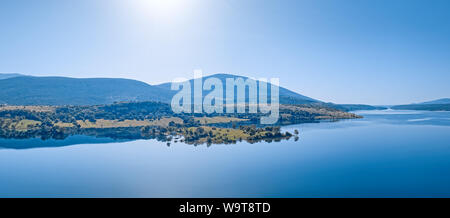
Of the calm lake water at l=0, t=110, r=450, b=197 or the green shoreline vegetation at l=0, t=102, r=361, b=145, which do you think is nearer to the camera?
the calm lake water at l=0, t=110, r=450, b=197

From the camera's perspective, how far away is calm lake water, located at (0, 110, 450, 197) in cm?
3866

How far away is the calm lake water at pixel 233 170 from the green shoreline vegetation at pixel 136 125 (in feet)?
47.7

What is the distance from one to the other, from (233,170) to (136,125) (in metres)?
104

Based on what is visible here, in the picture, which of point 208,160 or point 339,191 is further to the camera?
point 208,160

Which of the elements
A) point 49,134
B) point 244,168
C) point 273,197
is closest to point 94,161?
point 244,168

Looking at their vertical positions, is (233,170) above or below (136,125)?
below

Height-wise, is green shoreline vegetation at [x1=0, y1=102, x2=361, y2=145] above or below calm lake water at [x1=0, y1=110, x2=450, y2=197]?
above

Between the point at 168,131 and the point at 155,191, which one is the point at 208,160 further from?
the point at 168,131

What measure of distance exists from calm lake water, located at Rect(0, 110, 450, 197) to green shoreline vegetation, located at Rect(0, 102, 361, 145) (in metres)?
14.5

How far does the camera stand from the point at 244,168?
168ft

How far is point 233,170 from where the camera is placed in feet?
164

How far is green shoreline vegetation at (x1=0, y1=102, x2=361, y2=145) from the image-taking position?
311 ft

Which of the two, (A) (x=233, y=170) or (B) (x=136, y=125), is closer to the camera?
(A) (x=233, y=170)
